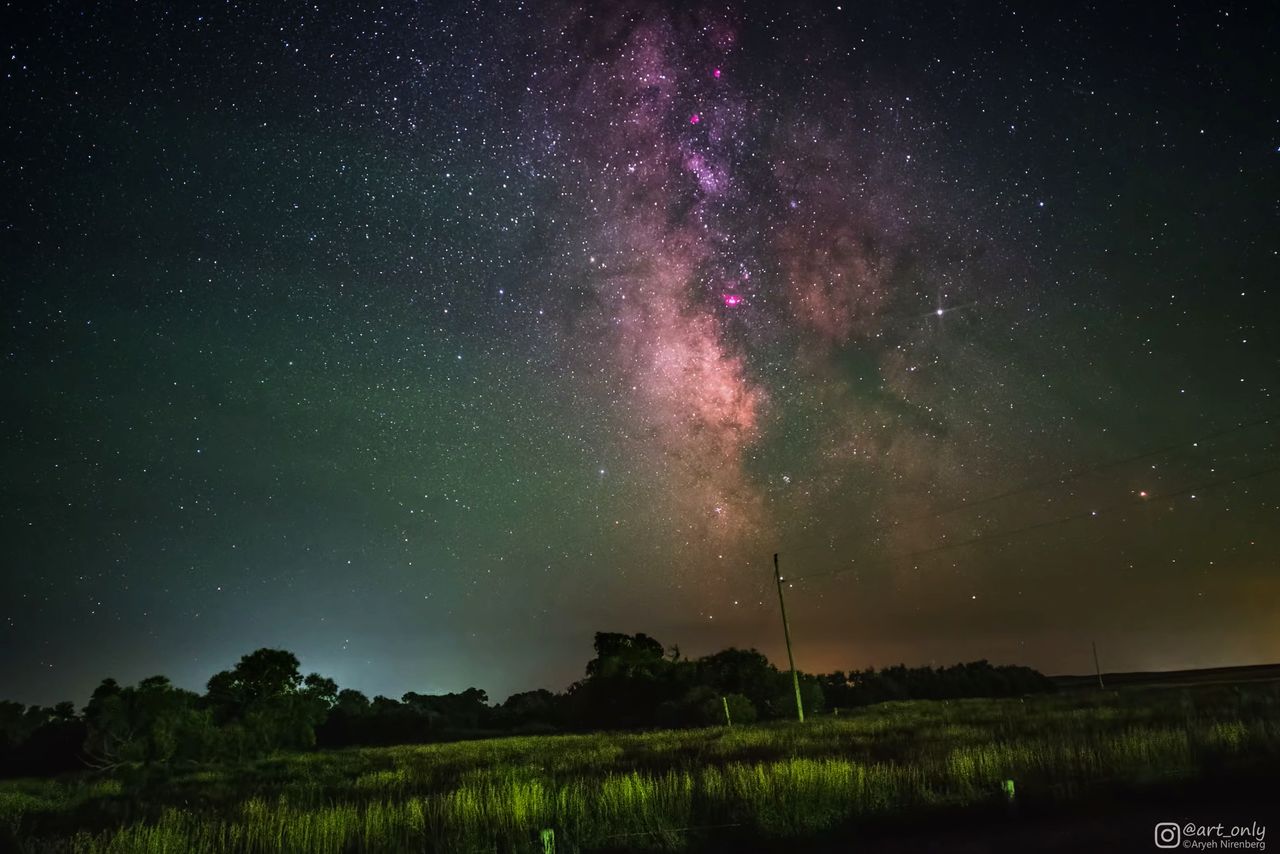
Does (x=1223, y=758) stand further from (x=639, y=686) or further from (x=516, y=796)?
(x=639, y=686)

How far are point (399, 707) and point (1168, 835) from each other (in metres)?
69.0

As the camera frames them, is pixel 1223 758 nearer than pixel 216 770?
Yes

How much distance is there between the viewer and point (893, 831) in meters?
11.5

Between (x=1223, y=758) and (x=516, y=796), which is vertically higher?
(x=516, y=796)

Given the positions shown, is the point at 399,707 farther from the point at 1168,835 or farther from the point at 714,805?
the point at 1168,835

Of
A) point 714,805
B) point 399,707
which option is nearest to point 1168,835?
point 714,805

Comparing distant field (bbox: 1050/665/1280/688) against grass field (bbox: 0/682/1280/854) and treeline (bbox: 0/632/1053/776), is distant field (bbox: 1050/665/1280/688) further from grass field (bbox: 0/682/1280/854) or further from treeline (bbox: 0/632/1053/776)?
grass field (bbox: 0/682/1280/854)

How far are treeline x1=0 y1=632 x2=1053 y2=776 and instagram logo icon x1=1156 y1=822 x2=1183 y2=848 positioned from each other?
40.9m

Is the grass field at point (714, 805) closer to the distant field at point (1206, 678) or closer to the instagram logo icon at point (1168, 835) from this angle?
the instagram logo icon at point (1168, 835)

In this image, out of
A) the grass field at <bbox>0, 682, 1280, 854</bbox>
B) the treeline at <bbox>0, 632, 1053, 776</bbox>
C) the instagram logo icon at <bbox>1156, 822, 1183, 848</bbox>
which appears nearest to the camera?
the instagram logo icon at <bbox>1156, 822, 1183, 848</bbox>

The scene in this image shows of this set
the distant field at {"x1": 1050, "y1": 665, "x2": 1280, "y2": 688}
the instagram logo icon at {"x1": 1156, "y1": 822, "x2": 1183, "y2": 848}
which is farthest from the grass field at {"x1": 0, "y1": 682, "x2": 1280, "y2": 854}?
the distant field at {"x1": 1050, "y1": 665, "x2": 1280, "y2": 688}

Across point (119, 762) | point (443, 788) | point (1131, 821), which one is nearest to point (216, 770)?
point (119, 762)

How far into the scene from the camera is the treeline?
38375 mm

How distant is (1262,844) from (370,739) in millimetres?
64133
